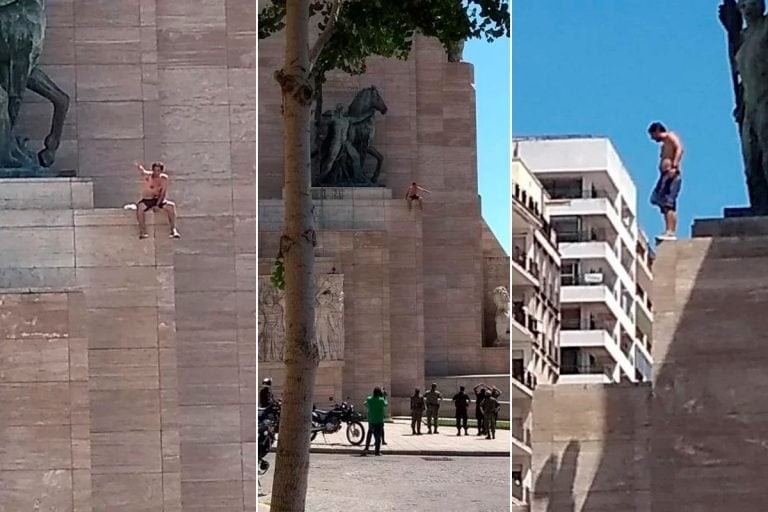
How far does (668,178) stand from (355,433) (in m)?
11.0

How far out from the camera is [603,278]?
32.7 ft

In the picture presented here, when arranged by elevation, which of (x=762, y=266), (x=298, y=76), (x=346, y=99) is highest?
(x=346, y=99)

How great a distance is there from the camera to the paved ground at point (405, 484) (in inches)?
643

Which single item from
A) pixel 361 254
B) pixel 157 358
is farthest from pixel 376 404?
pixel 157 358

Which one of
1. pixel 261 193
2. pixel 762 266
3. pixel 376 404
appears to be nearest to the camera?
pixel 762 266

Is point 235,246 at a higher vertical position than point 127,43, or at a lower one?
lower

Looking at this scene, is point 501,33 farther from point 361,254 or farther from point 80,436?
point 361,254

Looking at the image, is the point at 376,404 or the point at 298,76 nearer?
the point at 298,76

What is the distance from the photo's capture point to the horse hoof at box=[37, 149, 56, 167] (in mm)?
11534

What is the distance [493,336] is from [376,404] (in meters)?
6.44

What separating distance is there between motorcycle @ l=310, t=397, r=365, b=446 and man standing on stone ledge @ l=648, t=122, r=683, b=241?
33.3ft

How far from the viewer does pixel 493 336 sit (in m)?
25.2

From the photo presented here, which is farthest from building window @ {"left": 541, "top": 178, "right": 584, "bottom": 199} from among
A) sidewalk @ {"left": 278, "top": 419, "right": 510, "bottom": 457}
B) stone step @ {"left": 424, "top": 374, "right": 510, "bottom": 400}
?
stone step @ {"left": 424, "top": 374, "right": 510, "bottom": 400}

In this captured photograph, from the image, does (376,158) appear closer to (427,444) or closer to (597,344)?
(427,444)
